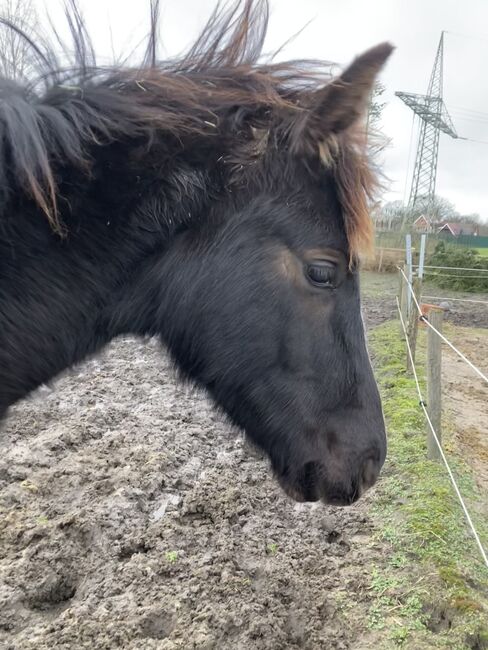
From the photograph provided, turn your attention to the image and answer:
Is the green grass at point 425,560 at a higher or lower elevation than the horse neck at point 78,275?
lower

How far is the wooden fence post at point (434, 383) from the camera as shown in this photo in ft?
14.9

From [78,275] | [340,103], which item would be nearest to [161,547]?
[78,275]

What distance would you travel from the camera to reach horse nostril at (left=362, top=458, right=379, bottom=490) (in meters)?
2.05

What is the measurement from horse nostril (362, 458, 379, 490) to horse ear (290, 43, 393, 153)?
126cm

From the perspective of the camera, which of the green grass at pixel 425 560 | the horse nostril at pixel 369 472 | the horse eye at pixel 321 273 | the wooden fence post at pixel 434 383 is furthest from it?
the wooden fence post at pixel 434 383

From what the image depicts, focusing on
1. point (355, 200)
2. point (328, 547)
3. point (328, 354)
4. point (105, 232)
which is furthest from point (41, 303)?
point (328, 547)

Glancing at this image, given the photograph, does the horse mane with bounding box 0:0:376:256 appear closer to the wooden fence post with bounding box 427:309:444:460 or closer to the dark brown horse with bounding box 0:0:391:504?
the dark brown horse with bounding box 0:0:391:504

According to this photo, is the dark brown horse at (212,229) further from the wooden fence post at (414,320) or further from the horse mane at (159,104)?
the wooden fence post at (414,320)

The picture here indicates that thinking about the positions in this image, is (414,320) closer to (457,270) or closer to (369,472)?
(369,472)

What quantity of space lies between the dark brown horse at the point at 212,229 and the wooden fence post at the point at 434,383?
2786 mm

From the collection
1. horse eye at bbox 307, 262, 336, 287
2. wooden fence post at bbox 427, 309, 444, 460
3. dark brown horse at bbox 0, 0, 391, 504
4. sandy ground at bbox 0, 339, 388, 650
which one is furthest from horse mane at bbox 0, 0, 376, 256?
wooden fence post at bbox 427, 309, 444, 460

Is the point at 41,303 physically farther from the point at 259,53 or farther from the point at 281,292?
the point at 259,53

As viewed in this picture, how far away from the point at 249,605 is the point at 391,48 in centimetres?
281

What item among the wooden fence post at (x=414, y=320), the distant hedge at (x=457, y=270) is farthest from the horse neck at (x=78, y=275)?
the distant hedge at (x=457, y=270)
